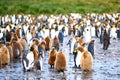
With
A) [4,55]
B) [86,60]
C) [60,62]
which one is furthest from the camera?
[4,55]

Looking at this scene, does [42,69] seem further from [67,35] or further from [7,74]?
[67,35]

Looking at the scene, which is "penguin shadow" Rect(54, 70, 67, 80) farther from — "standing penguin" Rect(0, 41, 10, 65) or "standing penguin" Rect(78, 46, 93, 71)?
"standing penguin" Rect(0, 41, 10, 65)

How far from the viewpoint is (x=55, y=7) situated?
51.8 m

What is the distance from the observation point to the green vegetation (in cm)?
5128

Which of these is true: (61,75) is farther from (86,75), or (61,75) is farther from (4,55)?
(4,55)

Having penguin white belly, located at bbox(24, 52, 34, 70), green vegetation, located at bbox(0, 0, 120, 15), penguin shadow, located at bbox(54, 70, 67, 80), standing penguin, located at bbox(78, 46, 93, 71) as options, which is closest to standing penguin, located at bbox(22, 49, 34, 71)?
penguin white belly, located at bbox(24, 52, 34, 70)

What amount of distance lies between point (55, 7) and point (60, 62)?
37479mm

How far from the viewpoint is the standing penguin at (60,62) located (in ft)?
47.4

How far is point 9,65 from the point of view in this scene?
55.8ft

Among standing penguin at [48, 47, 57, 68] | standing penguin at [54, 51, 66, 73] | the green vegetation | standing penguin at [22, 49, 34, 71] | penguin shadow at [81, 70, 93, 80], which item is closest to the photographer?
penguin shadow at [81, 70, 93, 80]

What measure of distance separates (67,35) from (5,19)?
1203 cm

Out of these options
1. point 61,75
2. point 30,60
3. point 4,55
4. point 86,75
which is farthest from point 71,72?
point 4,55

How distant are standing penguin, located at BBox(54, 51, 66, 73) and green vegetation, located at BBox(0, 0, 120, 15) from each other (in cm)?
3634

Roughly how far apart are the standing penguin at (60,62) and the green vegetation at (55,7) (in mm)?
36342
